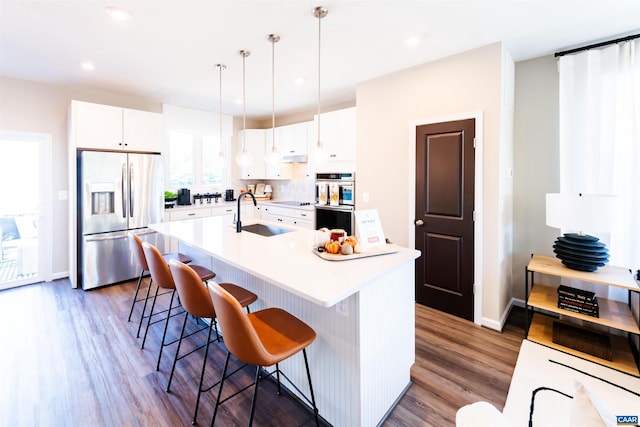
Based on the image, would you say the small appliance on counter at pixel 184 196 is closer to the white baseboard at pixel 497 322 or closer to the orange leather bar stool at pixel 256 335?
the orange leather bar stool at pixel 256 335

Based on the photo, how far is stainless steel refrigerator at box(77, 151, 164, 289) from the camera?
372cm

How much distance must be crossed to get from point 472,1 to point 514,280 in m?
2.73

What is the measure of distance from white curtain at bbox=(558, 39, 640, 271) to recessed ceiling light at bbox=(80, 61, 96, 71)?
4.73 metres

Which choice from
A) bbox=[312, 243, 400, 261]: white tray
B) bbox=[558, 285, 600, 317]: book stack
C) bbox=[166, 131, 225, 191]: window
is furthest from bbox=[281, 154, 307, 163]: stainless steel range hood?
bbox=[558, 285, 600, 317]: book stack

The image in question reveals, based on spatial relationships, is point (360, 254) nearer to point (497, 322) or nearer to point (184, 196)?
point (497, 322)

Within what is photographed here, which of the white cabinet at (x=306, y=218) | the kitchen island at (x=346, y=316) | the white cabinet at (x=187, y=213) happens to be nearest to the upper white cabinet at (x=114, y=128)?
the white cabinet at (x=187, y=213)

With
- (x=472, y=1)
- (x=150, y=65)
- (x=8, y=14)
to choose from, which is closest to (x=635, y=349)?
(x=472, y=1)

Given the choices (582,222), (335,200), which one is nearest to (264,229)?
(335,200)

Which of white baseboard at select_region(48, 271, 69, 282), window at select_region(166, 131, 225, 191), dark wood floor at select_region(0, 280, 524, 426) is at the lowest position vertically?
dark wood floor at select_region(0, 280, 524, 426)

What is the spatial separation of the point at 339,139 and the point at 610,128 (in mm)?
2766

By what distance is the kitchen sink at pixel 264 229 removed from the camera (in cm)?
291

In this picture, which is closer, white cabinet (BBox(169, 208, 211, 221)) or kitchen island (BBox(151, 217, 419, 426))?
kitchen island (BBox(151, 217, 419, 426))

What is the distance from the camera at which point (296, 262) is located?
1784mm

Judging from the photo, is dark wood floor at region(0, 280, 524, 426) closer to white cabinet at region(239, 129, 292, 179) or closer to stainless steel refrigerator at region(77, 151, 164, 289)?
stainless steel refrigerator at region(77, 151, 164, 289)
